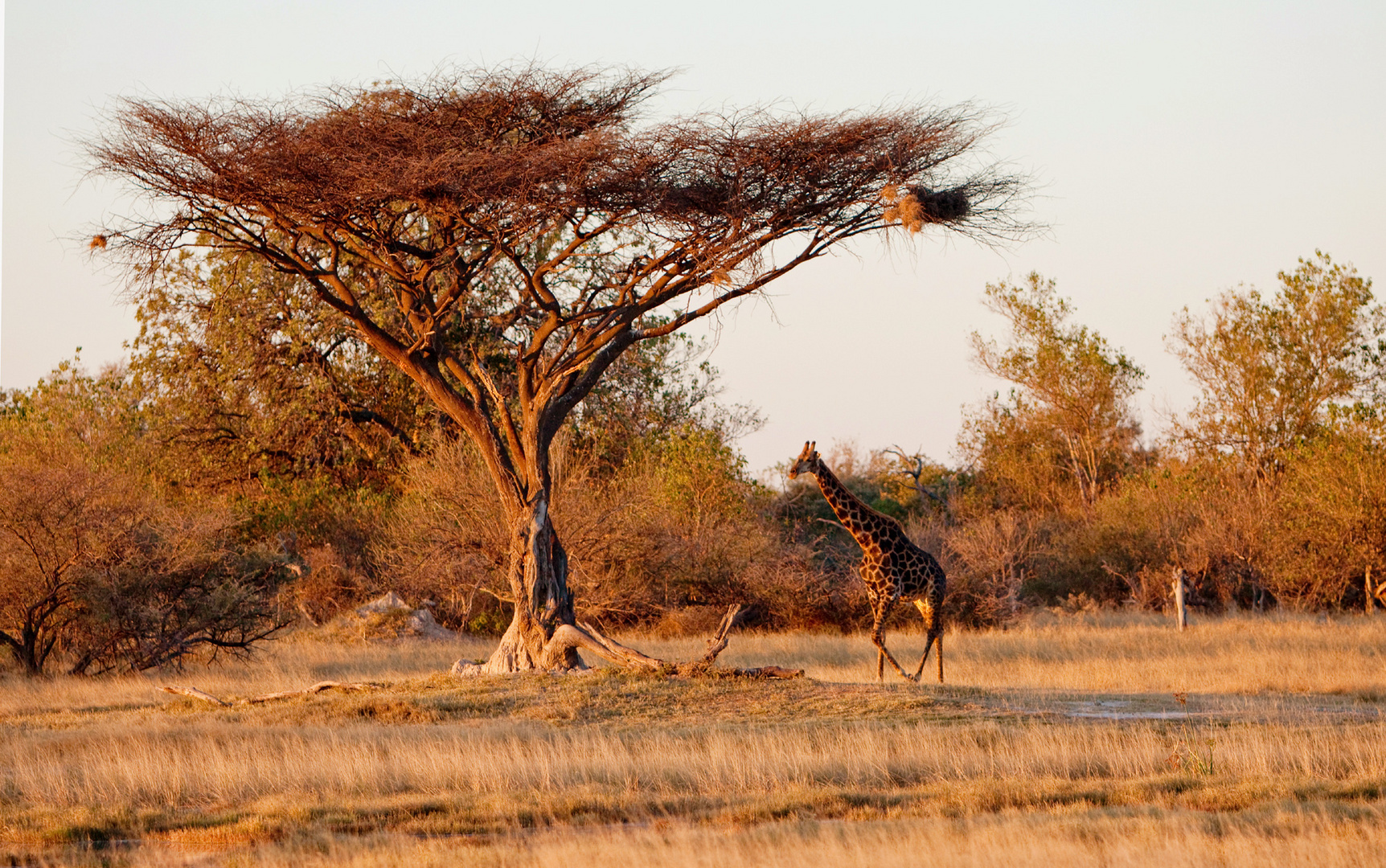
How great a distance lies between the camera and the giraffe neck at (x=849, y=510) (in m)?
14.6

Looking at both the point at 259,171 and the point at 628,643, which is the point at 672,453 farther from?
the point at 259,171

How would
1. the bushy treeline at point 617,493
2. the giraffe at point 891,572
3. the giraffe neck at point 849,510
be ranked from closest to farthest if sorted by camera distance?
the giraffe at point 891,572, the giraffe neck at point 849,510, the bushy treeline at point 617,493

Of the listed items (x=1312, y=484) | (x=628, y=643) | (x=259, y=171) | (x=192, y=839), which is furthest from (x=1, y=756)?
(x=1312, y=484)

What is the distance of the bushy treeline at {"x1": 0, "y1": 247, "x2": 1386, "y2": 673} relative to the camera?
22109 millimetres

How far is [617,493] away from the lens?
23578 mm

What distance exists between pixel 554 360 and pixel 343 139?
10.9 ft

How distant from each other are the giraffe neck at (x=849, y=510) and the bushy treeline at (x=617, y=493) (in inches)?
292

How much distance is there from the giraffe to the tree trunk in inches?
112

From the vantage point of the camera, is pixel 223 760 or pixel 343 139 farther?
pixel 343 139

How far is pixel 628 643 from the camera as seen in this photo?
20641 mm

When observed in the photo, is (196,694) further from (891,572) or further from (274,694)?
(891,572)

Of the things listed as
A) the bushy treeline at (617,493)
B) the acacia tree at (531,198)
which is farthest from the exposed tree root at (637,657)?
the bushy treeline at (617,493)

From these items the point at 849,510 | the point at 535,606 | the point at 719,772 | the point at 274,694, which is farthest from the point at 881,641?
the point at 274,694

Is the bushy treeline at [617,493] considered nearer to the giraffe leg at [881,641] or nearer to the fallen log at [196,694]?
the fallen log at [196,694]
